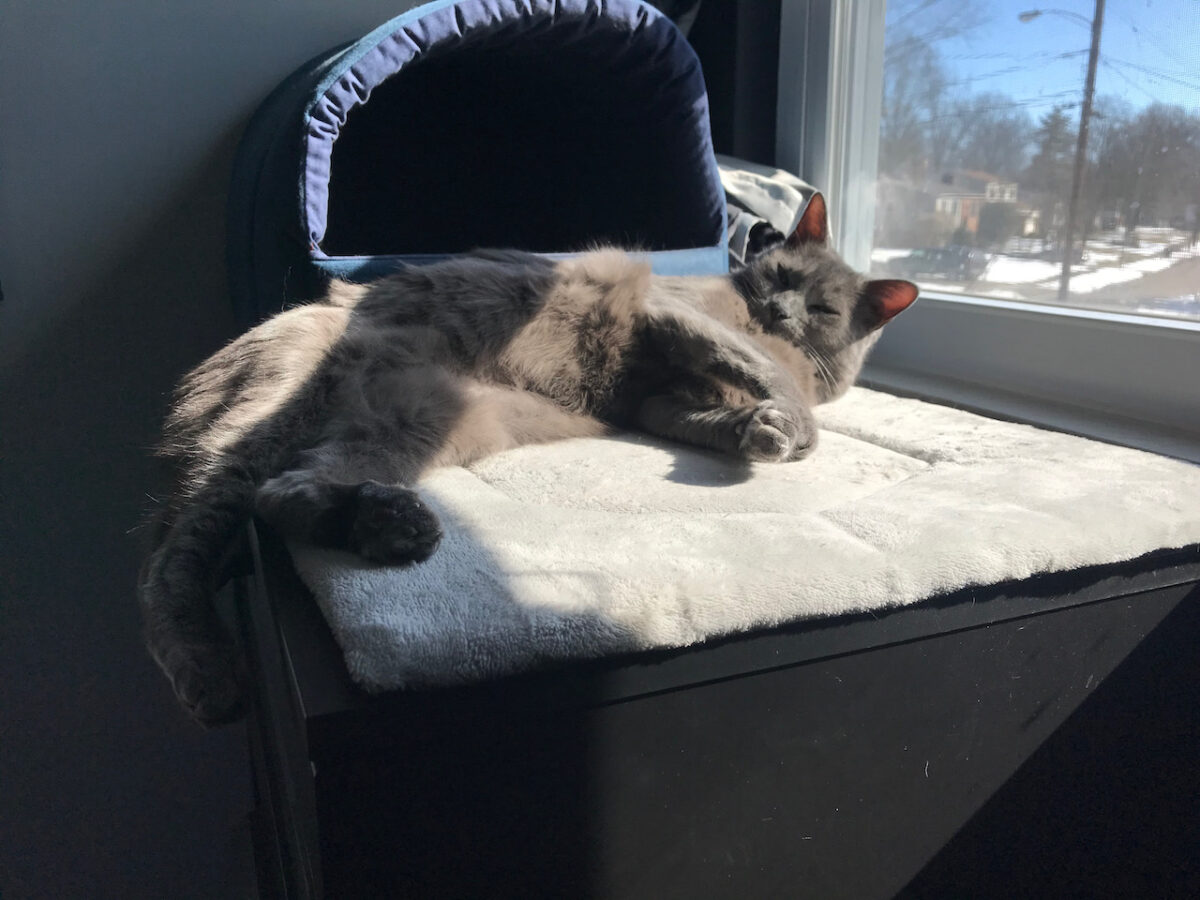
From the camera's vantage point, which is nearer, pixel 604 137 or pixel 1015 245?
pixel 1015 245

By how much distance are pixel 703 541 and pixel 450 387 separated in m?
0.51

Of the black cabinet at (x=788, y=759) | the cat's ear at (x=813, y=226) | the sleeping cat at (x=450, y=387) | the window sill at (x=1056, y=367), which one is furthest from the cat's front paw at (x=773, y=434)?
the cat's ear at (x=813, y=226)

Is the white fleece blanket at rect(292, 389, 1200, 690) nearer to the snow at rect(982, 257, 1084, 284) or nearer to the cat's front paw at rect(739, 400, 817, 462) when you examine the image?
the cat's front paw at rect(739, 400, 817, 462)

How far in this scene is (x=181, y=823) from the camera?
191 centimetres

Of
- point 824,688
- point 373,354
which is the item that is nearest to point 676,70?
point 373,354

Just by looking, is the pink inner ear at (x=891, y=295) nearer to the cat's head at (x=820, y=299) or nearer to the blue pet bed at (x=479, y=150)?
the cat's head at (x=820, y=299)

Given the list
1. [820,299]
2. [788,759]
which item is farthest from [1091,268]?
[788,759]

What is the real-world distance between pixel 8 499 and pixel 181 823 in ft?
2.70

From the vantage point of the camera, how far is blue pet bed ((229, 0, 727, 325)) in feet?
4.52

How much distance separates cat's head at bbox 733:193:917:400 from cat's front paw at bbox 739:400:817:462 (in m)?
0.42

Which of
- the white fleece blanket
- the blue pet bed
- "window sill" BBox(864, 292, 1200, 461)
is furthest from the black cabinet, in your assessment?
the blue pet bed

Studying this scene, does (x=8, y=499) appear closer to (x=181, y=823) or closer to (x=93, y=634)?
(x=93, y=634)

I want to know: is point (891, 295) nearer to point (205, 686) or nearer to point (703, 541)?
point (703, 541)

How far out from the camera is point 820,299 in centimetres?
161
